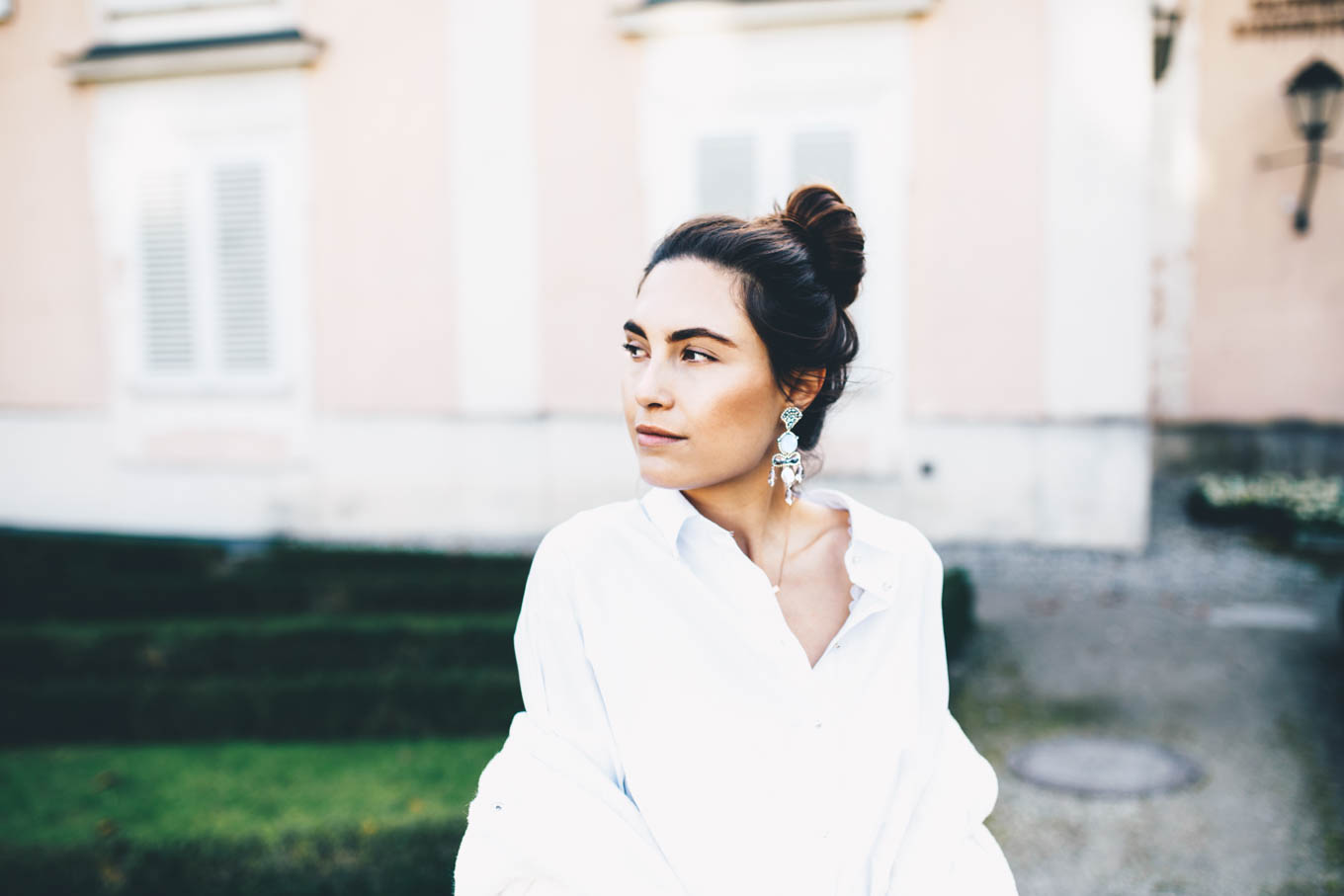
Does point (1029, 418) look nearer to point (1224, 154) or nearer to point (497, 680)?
point (1224, 154)

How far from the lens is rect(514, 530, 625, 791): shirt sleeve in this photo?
4.56ft

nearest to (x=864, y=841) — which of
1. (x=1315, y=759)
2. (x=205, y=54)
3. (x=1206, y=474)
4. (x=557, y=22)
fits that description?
(x=1315, y=759)

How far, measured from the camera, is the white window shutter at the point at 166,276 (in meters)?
9.01

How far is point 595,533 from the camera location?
1.44 metres

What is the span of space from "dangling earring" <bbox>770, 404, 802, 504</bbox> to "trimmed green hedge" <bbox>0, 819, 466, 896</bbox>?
1982 mm

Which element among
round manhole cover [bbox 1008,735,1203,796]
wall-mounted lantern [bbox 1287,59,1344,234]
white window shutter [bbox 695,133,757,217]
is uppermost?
wall-mounted lantern [bbox 1287,59,1344,234]

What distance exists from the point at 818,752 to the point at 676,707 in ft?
0.65

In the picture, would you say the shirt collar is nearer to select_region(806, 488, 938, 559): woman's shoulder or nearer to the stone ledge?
select_region(806, 488, 938, 559): woman's shoulder

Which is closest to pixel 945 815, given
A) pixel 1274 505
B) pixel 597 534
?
pixel 597 534

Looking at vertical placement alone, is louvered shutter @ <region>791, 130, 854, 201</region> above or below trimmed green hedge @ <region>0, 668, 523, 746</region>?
above

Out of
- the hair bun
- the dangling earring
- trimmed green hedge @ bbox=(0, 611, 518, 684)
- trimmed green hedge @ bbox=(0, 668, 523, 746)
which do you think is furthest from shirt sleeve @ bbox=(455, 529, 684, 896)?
trimmed green hedge @ bbox=(0, 611, 518, 684)

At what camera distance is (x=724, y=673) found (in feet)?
4.57

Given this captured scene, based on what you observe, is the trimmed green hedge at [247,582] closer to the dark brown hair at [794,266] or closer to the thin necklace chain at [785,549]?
the thin necklace chain at [785,549]

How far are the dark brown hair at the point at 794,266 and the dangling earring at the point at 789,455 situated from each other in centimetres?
4
